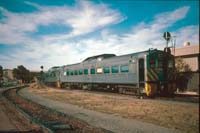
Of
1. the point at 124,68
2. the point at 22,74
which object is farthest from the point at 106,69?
the point at 22,74

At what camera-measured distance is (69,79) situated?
101 ft

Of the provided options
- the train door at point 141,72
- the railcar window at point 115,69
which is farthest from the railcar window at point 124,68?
the train door at point 141,72

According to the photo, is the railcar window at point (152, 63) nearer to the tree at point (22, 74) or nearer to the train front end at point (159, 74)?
the train front end at point (159, 74)

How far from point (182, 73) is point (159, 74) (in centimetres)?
952

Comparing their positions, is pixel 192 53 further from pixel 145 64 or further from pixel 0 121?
pixel 0 121

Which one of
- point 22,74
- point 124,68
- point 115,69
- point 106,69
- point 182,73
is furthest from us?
point 22,74

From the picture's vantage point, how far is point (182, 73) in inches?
979

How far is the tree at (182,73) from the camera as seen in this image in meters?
24.2

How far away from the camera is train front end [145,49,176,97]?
16.1m

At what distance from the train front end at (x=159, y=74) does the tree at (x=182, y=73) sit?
724 cm

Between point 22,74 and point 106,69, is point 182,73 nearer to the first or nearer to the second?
point 106,69

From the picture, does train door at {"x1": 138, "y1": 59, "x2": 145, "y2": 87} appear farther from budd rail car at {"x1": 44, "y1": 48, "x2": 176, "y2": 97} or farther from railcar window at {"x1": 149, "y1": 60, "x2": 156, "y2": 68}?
railcar window at {"x1": 149, "y1": 60, "x2": 156, "y2": 68}

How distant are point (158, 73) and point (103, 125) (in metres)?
9.84

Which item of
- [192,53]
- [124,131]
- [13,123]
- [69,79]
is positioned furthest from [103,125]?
[69,79]
